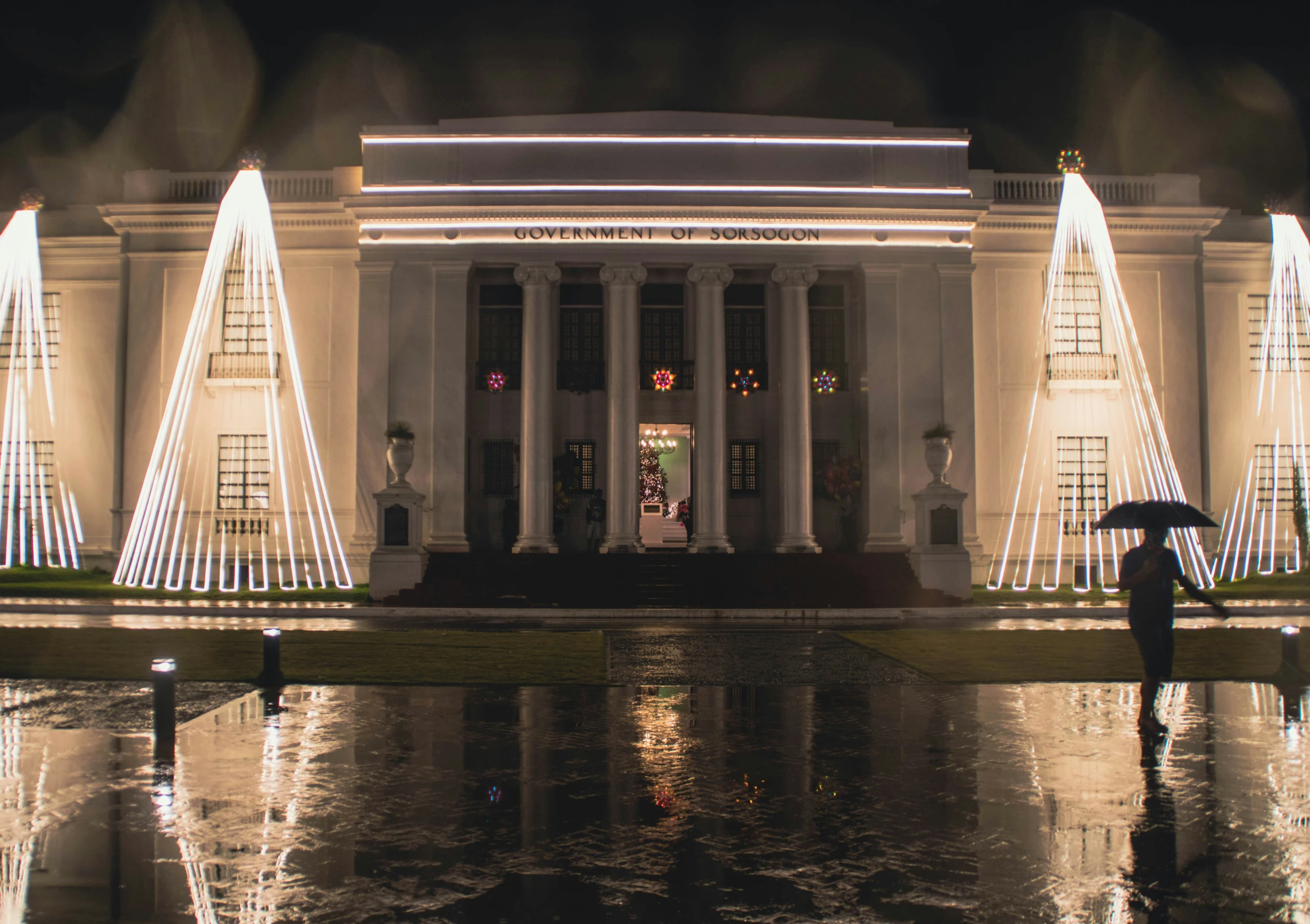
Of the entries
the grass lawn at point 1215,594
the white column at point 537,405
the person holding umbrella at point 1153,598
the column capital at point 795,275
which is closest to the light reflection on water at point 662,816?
the person holding umbrella at point 1153,598

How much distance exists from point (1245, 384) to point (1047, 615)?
14.1m

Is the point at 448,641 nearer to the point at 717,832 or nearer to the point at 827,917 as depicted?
the point at 717,832

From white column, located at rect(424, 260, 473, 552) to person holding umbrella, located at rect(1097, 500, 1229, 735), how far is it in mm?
19947

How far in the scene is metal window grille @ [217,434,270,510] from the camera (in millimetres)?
29016

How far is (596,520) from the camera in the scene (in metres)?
28.0

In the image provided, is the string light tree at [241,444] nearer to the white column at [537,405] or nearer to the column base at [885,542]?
the white column at [537,405]

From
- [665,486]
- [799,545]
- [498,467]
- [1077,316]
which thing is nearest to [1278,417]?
[1077,316]

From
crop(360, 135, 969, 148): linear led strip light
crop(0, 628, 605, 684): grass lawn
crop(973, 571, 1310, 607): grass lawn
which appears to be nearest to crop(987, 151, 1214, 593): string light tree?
crop(973, 571, 1310, 607): grass lawn

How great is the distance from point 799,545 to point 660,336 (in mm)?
Answer: 8070

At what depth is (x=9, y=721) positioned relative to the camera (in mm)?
9391

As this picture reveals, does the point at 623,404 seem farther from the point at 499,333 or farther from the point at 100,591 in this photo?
the point at 100,591

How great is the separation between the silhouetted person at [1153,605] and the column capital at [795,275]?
62.7ft

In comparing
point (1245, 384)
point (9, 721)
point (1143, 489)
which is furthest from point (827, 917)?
point (1245, 384)

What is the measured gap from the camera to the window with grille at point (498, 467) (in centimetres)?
2991
